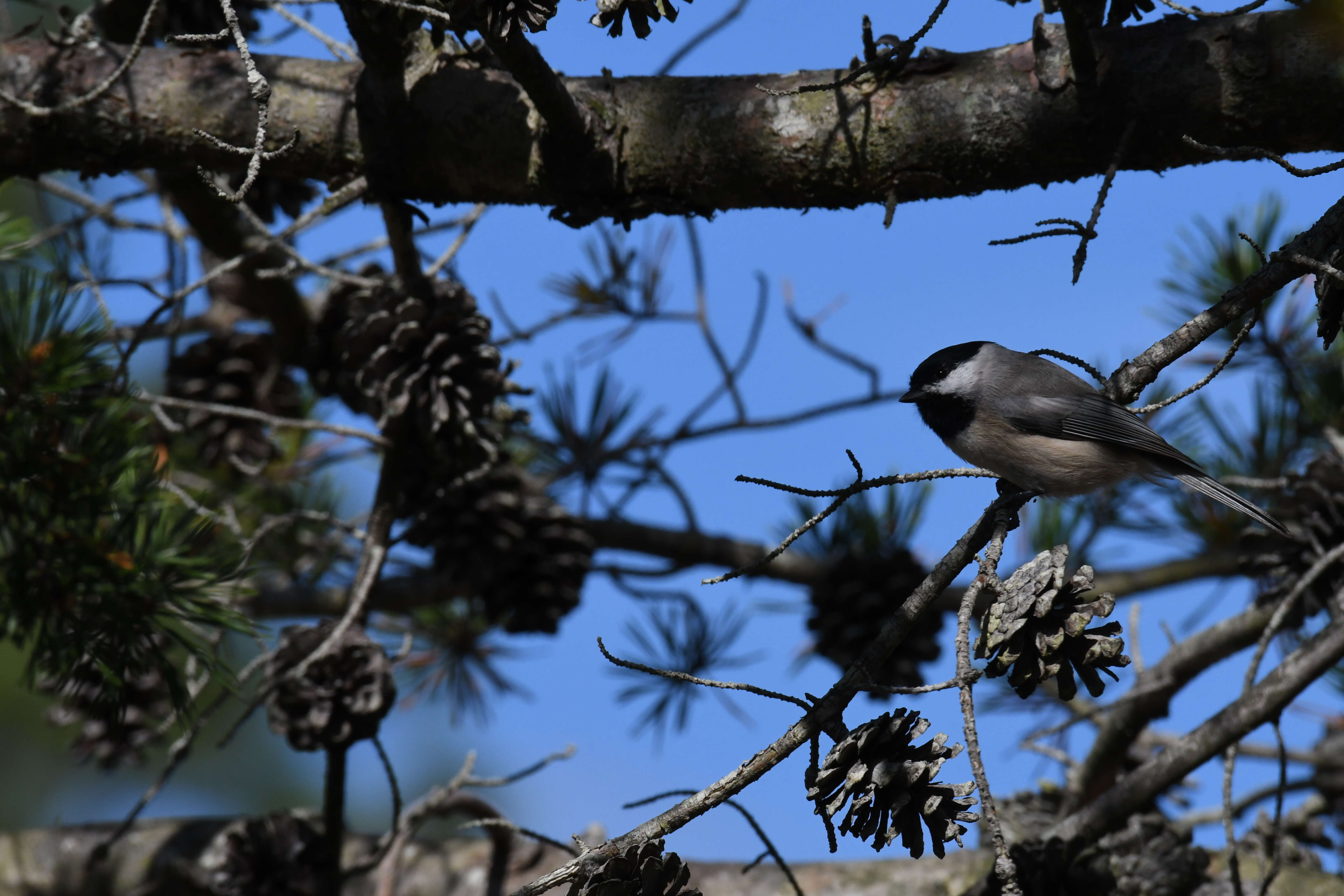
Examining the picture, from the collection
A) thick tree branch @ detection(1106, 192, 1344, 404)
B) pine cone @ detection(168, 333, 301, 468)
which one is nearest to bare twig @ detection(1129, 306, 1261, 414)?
thick tree branch @ detection(1106, 192, 1344, 404)

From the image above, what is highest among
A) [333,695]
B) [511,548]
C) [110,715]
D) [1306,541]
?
[1306,541]

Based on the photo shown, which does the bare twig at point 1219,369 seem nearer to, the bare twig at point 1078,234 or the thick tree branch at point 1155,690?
the bare twig at point 1078,234

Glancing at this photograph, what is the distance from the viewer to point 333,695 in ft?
6.06

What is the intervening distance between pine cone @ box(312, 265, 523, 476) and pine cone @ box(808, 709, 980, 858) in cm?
108

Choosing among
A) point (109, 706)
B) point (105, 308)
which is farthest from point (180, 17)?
point (109, 706)

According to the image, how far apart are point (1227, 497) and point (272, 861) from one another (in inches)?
73.7

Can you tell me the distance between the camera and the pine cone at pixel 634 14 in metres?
1.20

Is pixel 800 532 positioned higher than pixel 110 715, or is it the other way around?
pixel 800 532

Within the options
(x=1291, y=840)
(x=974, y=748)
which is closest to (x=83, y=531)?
(x=974, y=748)

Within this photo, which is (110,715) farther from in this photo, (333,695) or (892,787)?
(892,787)

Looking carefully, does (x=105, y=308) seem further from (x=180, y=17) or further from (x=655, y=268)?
(x=655, y=268)

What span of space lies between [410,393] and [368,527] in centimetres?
28

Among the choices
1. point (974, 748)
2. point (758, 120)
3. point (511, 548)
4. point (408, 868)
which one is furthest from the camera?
point (511, 548)

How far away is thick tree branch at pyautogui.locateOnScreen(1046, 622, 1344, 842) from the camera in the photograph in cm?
160
